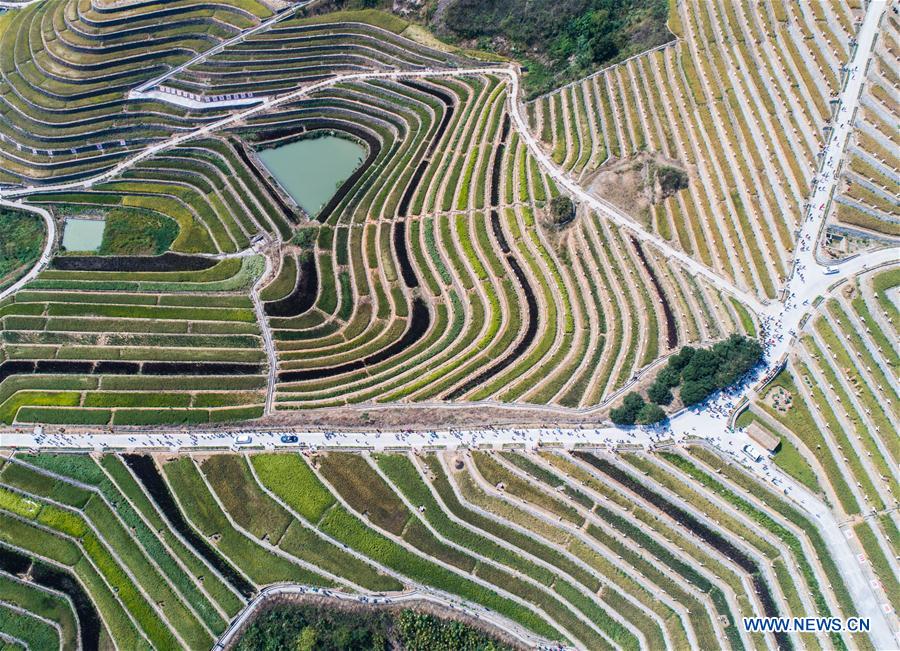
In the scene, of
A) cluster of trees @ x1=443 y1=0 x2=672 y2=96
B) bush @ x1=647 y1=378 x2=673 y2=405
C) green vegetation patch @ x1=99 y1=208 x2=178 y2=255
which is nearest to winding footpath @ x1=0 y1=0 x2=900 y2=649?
bush @ x1=647 y1=378 x2=673 y2=405

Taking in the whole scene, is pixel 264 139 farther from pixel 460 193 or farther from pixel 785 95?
pixel 785 95

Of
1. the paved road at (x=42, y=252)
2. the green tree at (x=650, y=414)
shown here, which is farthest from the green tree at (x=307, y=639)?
the paved road at (x=42, y=252)

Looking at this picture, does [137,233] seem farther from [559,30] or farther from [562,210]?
[559,30]

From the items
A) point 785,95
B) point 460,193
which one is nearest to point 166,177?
point 460,193

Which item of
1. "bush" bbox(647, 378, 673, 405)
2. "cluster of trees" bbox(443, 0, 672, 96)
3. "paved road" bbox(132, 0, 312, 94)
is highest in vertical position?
"cluster of trees" bbox(443, 0, 672, 96)

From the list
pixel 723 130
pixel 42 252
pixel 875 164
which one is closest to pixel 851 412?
pixel 875 164

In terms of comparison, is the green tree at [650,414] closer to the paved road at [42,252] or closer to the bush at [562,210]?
the bush at [562,210]

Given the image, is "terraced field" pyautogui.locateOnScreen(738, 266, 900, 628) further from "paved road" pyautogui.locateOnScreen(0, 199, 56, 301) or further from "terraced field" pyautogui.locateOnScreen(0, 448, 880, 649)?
"paved road" pyautogui.locateOnScreen(0, 199, 56, 301)
